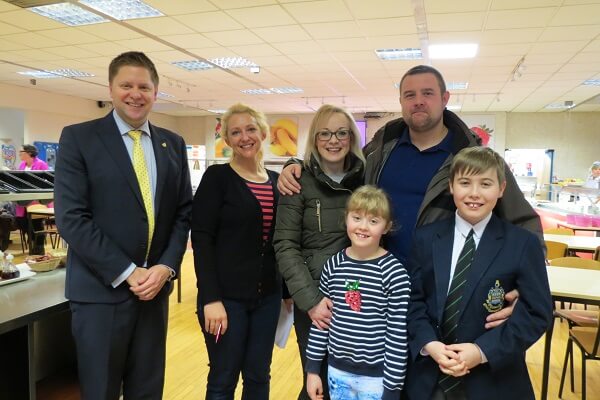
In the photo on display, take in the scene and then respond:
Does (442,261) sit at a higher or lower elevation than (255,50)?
lower

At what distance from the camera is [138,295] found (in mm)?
1595

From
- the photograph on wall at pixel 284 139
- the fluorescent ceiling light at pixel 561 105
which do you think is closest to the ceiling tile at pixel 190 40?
the photograph on wall at pixel 284 139

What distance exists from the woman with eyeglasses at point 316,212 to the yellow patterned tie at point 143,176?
0.48 metres

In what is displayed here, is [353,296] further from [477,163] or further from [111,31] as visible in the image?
[111,31]

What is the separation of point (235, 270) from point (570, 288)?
1.90 m

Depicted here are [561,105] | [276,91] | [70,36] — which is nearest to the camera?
[70,36]

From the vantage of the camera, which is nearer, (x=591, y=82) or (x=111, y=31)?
(x=111, y=31)

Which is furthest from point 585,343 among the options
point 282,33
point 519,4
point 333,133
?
point 282,33

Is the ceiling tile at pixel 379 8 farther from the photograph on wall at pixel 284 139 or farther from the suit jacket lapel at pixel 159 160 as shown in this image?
the photograph on wall at pixel 284 139

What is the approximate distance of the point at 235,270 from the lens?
1.82 m

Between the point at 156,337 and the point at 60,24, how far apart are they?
515 centimetres

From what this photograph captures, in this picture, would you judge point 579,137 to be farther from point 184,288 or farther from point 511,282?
point 511,282

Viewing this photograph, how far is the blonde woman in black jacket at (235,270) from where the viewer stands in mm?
1798

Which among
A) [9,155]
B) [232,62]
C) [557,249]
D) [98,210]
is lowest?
[557,249]
